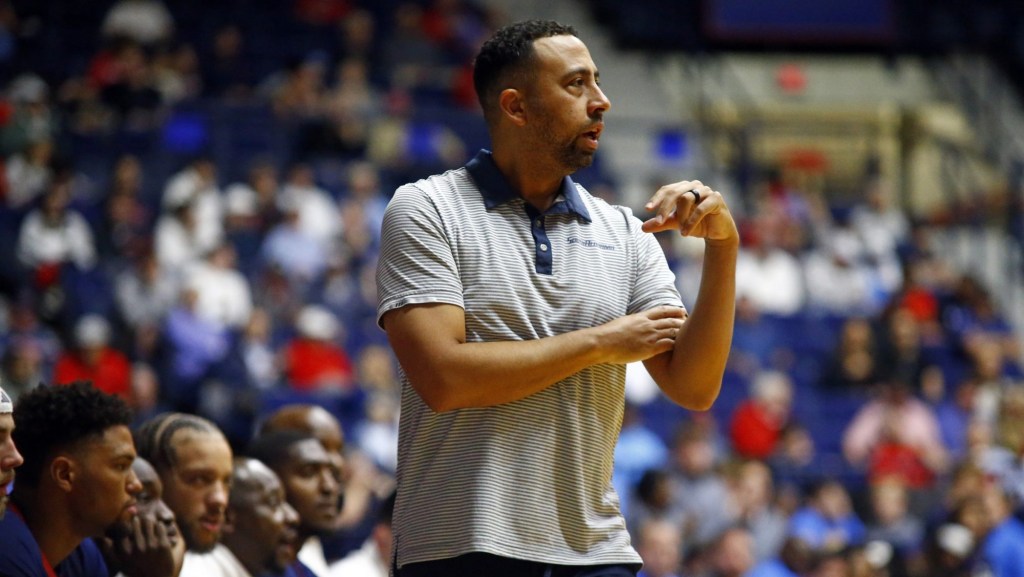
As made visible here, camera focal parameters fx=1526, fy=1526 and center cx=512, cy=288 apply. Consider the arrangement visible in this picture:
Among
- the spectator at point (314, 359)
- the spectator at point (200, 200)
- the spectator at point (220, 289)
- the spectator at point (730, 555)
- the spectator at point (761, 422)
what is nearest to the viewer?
the spectator at point (730, 555)

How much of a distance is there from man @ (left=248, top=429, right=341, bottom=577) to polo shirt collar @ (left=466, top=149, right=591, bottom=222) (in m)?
2.41

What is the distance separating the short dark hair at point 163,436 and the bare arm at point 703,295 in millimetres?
2134

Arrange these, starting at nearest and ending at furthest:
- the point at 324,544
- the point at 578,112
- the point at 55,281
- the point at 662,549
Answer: the point at 578,112 < the point at 324,544 < the point at 662,549 < the point at 55,281

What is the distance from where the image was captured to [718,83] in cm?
1972

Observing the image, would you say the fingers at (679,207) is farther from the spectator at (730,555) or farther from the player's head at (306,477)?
the spectator at (730,555)

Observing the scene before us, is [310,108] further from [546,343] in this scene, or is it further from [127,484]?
[546,343]

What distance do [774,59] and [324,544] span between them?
13.5 meters

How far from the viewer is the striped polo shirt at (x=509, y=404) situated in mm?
3199

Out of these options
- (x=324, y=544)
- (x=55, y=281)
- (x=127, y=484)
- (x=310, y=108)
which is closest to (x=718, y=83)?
(x=310, y=108)

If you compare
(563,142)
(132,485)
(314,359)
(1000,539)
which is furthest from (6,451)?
(314,359)

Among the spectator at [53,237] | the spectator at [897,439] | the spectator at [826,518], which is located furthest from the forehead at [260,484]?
the spectator at [897,439]

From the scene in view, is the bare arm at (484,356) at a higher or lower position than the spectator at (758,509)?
higher

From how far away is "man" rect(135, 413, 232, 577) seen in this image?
16.2ft

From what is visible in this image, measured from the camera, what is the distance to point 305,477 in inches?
223
